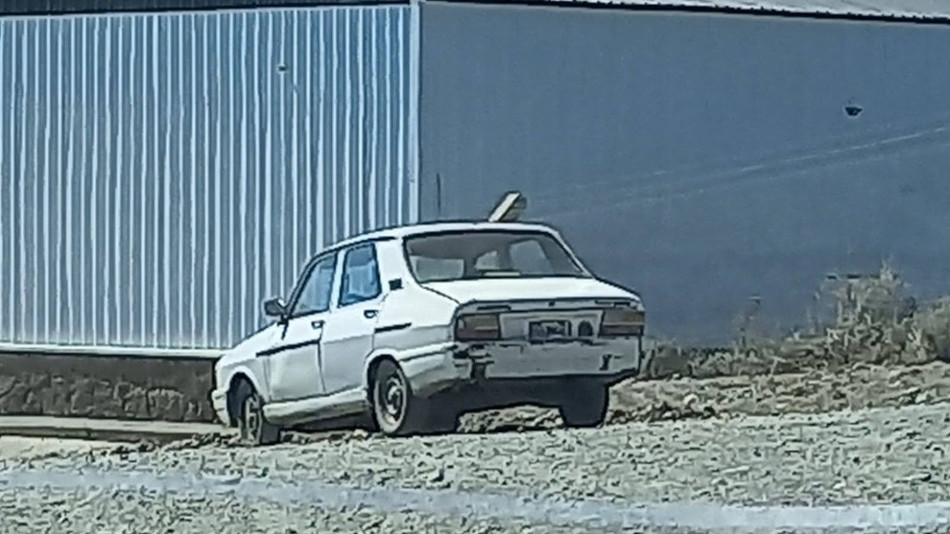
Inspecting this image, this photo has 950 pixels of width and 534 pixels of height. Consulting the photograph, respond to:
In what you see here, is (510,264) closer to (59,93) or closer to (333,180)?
(333,180)

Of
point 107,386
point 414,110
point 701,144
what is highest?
point 414,110

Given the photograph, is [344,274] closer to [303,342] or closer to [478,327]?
[303,342]

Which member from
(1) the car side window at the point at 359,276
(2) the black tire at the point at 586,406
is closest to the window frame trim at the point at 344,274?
(1) the car side window at the point at 359,276

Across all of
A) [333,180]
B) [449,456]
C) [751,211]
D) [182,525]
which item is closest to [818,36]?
[751,211]

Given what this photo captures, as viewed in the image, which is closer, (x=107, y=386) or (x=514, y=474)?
(x=514, y=474)

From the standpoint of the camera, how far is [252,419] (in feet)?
57.5

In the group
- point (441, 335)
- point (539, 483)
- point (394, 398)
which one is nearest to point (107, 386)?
point (394, 398)

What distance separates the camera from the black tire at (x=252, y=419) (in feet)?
56.4

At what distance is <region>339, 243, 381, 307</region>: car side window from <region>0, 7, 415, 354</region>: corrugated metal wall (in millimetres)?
7341

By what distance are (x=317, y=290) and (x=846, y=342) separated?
8.32 metres

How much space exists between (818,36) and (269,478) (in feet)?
53.2

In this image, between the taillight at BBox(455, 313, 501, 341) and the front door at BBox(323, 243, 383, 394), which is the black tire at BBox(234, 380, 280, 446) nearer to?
the front door at BBox(323, 243, 383, 394)

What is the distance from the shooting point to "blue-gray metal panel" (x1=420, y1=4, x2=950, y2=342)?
24281mm

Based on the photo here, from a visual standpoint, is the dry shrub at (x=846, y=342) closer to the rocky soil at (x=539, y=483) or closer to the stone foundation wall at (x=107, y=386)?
the stone foundation wall at (x=107, y=386)
